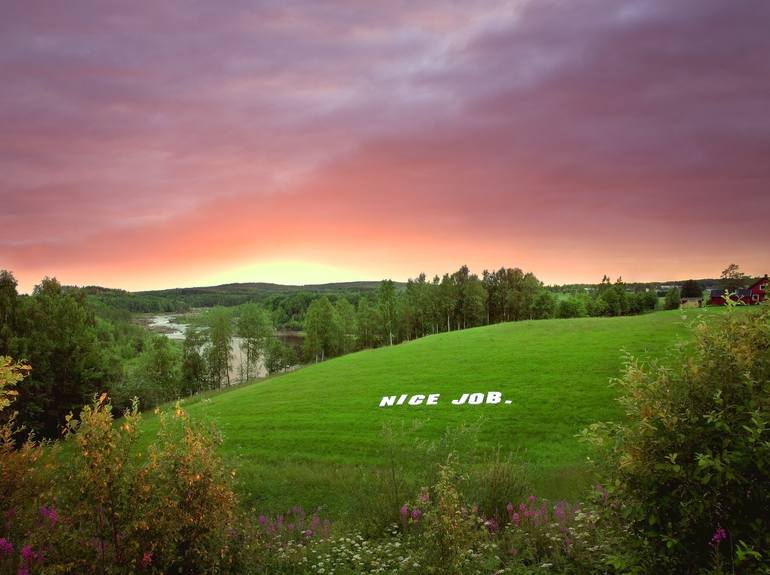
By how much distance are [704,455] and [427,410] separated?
27.1 m

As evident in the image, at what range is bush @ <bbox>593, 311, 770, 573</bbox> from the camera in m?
6.07

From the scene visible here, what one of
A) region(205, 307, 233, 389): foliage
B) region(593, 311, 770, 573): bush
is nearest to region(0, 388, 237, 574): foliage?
region(593, 311, 770, 573): bush

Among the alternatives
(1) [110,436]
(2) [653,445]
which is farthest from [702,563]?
(1) [110,436]

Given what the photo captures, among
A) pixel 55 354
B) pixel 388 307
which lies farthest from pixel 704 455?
pixel 388 307

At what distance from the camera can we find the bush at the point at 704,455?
6.07 meters

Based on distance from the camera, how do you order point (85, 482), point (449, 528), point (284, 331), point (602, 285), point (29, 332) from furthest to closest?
point (284, 331), point (602, 285), point (29, 332), point (449, 528), point (85, 482)

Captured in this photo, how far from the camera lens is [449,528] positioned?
27.4 ft

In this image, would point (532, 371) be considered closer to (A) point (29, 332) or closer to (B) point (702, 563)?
(B) point (702, 563)

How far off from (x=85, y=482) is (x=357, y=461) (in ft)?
58.6

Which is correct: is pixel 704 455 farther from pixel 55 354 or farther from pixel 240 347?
pixel 240 347

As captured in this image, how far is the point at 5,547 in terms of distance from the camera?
29.0 feet

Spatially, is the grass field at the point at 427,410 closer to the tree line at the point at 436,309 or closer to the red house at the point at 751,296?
the red house at the point at 751,296

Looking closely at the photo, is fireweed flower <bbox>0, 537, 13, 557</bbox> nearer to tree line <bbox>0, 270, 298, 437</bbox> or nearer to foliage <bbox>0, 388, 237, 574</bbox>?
foliage <bbox>0, 388, 237, 574</bbox>

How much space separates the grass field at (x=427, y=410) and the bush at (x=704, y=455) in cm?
78
